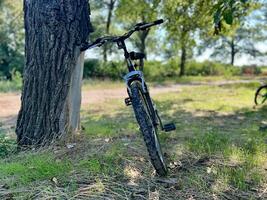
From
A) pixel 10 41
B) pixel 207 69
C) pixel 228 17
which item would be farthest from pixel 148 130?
pixel 207 69

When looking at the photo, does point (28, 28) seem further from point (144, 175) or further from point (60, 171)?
point (144, 175)

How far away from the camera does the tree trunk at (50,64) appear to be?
10.6 feet

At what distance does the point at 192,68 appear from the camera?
27.2 m

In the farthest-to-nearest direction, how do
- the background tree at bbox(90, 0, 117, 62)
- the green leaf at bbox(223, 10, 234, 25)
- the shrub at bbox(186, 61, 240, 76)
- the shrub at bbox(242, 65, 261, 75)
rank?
the shrub at bbox(242, 65, 261, 75) → the shrub at bbox(186, 61, 240, 76) → the background tree at bbox(90, 0, 117, 62) → the green leaf at bbox(223, 10, 234, 25)

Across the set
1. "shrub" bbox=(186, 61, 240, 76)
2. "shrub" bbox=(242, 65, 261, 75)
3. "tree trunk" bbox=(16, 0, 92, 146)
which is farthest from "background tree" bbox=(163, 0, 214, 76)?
"shrub" bbox=(242, 65, 261, 75)

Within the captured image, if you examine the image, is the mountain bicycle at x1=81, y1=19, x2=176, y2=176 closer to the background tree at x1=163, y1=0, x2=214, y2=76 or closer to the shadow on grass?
the shadow on grass

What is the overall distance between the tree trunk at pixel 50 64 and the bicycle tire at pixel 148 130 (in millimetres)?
864

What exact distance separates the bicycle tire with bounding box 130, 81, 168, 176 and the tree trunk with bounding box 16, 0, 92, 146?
0.86 meters

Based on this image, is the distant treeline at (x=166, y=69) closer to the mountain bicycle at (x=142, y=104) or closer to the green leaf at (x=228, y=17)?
the green leaf at (x=228, y=17)

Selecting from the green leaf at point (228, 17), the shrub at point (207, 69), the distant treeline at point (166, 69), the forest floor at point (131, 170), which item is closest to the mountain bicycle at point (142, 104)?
the forest floor at point (131, 170)

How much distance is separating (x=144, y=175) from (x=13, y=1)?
596 inches

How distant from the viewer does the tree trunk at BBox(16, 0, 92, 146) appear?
3.22m

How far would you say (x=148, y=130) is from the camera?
2605mm

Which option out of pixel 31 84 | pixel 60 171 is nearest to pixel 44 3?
pixel 31 84
